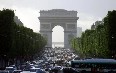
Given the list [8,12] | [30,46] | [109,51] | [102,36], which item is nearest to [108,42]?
[109,51]

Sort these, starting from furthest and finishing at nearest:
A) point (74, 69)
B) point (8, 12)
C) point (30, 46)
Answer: point (30, 46) → point (8, 12) → point (74, 69)

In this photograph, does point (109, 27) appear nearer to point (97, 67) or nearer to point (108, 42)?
point (108, 42)

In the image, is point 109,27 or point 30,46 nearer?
point 109,27

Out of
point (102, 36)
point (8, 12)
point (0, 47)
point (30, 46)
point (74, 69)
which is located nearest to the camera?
point (74, 69)

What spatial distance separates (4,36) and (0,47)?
198cm

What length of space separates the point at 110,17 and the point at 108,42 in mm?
6031

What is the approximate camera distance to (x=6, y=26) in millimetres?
98875

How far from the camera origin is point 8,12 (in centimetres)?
10325

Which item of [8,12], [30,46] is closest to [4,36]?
[8,12]

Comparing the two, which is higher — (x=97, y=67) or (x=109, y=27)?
(x=109, y=27)

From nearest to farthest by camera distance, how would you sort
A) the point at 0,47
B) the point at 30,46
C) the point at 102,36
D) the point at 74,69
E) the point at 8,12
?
1. the point at 74,69
2. the point at 0,47
3. the point at 8,12
4. the point at 102,36
5. the point at 30,46

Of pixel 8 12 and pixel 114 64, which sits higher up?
pixel 8 12

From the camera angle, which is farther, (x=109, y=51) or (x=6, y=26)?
(x=109, y=51)

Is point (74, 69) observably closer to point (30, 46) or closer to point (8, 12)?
point (8, 12)
